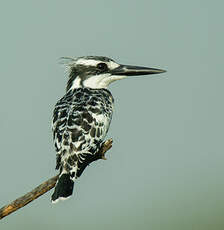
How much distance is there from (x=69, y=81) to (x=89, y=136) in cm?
208

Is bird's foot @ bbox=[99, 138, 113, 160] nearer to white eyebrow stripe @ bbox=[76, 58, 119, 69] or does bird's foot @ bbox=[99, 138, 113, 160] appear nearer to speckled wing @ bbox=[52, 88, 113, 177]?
speckled wing @ bbox=[52, 88, 113, 177]

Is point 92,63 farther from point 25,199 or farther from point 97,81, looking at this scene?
point 25,199

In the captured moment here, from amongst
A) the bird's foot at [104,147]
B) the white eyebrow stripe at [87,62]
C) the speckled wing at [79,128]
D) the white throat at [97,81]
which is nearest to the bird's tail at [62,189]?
the speckled wing at [79,128]

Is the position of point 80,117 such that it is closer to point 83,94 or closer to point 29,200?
point 83,94

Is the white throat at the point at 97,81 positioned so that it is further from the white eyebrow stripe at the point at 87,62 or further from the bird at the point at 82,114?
the white eyebrow stripe at the point at 87,62

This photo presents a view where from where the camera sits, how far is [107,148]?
19.5ft

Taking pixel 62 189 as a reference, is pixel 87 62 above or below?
above

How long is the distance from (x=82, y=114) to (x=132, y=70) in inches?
75.0

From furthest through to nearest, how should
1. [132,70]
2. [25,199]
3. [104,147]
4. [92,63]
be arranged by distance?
[132,70], [92,63], [104,147], [25,199]

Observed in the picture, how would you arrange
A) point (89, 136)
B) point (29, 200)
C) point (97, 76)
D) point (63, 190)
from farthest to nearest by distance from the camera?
1. point (97, 76)
2. point (89, 136)
3. point (63, 190)
4. point (29, 200)

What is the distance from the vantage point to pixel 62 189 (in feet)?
18.2

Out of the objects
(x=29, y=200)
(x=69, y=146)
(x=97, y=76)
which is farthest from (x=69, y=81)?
(x=29, y=200)

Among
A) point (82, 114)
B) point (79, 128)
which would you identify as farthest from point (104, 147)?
point (82, 114)

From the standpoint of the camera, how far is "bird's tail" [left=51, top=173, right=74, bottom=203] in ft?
18.2
